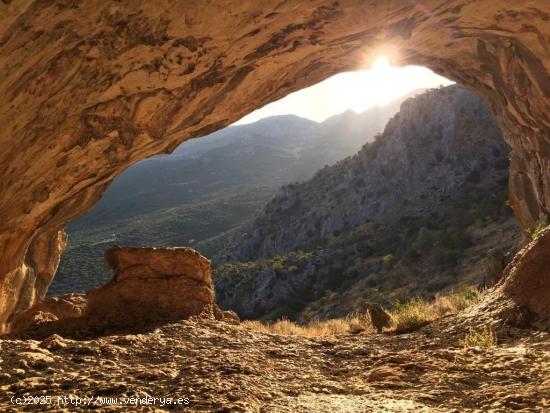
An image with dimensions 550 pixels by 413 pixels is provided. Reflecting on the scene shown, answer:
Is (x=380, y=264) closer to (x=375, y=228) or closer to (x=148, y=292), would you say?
(x=375, y=228)

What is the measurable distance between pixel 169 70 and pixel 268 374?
20.4ft

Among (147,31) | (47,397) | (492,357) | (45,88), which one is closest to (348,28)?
(147,31)

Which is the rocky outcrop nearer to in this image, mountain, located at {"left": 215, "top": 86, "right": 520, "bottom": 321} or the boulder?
the boulder

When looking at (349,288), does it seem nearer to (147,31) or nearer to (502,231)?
(502,231)

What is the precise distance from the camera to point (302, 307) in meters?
37.3

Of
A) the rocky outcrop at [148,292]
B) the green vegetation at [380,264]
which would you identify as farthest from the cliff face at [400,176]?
the rocky outcrop at [148,292]

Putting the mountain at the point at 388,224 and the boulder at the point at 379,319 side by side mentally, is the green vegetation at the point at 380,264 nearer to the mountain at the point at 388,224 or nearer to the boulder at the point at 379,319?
the mountain at the point at 388,224

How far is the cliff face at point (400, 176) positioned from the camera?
48.8m

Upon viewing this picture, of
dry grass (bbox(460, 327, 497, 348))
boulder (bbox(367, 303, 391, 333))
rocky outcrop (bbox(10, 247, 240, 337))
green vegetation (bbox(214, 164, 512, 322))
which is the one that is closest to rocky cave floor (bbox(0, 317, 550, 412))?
dry grass (bbox(460, 327, 497, 348))

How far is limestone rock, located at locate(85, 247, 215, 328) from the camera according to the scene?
870 centimetres

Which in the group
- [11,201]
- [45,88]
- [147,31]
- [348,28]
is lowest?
[11,201]

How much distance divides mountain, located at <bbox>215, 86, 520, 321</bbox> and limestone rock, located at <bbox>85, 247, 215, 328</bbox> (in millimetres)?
21525

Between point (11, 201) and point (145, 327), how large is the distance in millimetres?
4446

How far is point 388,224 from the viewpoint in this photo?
159 ft
